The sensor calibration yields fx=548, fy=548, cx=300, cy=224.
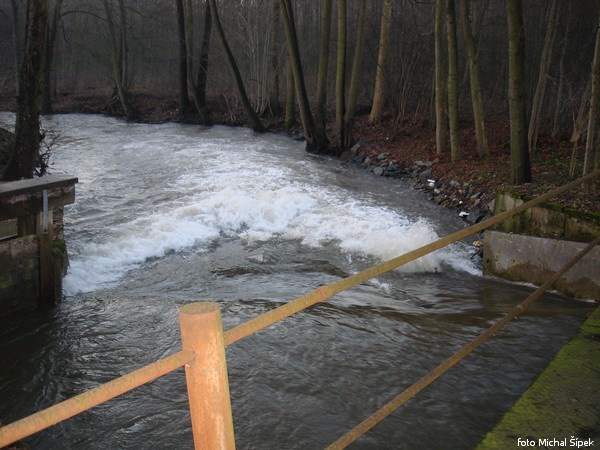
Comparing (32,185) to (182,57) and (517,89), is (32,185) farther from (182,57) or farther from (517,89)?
(182,57)

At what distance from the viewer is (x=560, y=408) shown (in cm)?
318

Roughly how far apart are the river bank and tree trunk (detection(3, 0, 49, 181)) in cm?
896

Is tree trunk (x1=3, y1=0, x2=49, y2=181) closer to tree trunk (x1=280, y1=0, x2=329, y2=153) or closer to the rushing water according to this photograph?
the rushing water

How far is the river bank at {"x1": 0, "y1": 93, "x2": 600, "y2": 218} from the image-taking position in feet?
38.5

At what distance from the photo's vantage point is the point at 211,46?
3294cm

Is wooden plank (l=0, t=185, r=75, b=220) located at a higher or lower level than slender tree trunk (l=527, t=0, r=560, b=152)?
lower

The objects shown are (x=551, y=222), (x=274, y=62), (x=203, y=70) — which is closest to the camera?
(x=551, y=222)

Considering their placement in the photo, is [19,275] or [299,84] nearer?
[19,275]

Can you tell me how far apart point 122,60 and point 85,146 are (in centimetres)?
1284

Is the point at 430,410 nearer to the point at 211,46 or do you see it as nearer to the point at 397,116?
the point at 397,116

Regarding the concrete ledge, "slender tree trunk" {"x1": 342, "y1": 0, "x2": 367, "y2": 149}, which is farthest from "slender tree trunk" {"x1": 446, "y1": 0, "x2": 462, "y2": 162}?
the concrete ledge

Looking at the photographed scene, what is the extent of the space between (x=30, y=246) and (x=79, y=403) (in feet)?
19.9

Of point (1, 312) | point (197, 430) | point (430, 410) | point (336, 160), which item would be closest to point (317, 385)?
point (430, 410)

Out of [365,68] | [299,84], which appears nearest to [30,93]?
[299,84]
